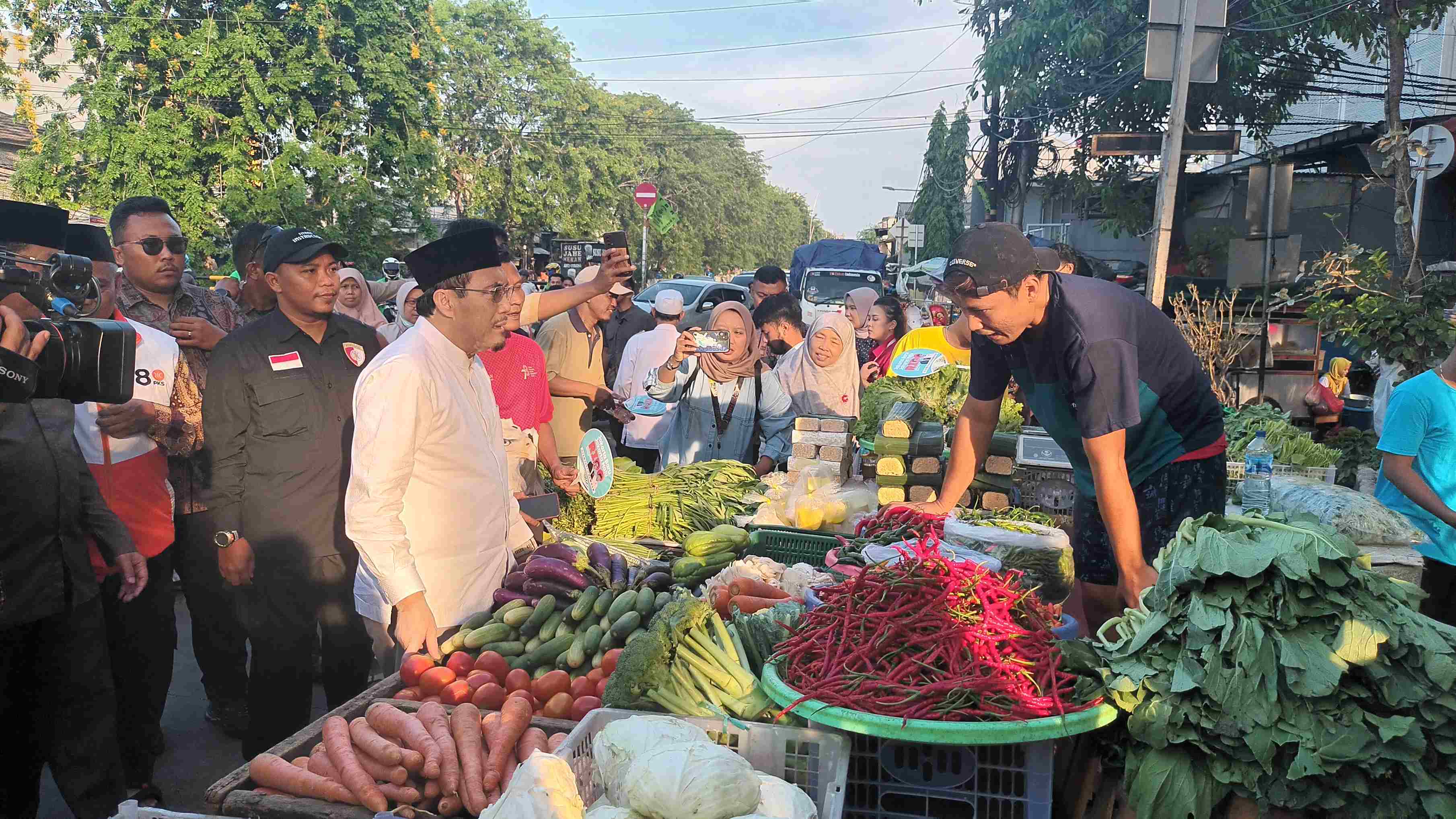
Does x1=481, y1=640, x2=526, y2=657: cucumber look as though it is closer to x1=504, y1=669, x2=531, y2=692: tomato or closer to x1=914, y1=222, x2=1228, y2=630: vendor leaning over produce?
x1=504, y1=669, x2=531, y2=692: tomato

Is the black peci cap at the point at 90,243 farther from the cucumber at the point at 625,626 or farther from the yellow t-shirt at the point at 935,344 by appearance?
the yellow t-shirt at the point at 935,344

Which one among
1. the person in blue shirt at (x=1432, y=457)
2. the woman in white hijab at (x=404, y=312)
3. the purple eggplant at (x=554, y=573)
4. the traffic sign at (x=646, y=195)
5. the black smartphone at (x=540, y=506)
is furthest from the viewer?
the traffic sign at (x=646, y=195)

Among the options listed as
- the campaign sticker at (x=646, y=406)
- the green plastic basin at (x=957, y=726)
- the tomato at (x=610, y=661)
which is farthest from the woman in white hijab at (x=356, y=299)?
the green plastic basin at (x=957, y=726)

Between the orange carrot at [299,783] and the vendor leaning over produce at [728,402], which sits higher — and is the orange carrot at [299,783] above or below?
below

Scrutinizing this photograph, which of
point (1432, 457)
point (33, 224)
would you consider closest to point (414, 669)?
point (33, 224)

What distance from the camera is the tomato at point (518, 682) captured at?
287cm

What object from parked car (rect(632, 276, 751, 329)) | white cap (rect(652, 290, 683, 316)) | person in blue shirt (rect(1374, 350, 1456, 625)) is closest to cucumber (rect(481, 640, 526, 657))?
person in blue shirt (rect(1374, 350, 1456, 625))

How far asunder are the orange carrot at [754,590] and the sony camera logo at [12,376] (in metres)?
2.29

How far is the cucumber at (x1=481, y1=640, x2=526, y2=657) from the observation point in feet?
10.3

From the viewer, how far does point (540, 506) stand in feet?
13.5

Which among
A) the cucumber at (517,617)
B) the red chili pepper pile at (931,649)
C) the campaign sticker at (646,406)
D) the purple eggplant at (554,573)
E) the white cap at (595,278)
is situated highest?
the white cap at (595,278)

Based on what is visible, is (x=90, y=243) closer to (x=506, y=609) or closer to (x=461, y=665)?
(x=506, y=609)

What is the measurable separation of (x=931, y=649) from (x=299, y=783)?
160 cm

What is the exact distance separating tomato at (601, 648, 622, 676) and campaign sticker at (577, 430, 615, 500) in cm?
133
